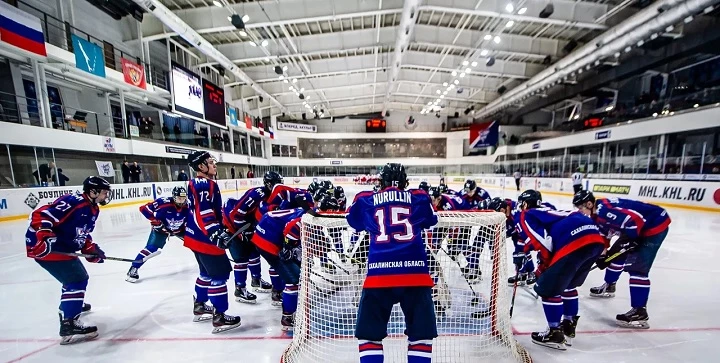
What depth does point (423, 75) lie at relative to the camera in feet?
68.3

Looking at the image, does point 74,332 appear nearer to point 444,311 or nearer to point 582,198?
point 444,311

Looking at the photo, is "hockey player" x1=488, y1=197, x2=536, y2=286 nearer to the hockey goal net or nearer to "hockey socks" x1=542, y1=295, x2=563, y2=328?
the hockey goal net

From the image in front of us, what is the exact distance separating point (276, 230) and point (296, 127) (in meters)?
28.5

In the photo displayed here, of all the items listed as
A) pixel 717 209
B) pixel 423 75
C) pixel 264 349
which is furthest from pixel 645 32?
pixel 264 349

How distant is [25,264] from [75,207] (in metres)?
3.78

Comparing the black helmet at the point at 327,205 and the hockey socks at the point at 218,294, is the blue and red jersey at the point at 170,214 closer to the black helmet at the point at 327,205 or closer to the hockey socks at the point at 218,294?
the hockey socks at the point at 218,294

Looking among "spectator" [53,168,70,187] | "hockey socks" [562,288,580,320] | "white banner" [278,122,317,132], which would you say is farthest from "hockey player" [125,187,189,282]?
"white banner" [278,122,317,132]

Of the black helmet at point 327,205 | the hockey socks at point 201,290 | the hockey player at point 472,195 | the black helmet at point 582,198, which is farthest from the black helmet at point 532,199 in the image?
the hockey socks at point 201,290

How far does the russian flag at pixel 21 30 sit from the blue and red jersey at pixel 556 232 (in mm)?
12130

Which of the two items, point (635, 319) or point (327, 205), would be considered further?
point (327, 205)

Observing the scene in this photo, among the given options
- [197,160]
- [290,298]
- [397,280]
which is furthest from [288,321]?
[197,160]

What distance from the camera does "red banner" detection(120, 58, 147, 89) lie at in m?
11.3

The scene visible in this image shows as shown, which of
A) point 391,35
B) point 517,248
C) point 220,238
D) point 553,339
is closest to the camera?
point 553,339

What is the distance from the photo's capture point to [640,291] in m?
2.86
